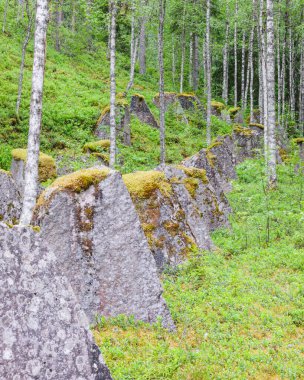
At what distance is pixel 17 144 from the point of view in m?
17.5

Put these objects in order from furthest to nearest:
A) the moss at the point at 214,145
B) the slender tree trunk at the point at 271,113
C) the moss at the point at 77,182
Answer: the moss at the point at 214,145
the slender tree trunk at the point at 271,113
the moss at the point at 77,182

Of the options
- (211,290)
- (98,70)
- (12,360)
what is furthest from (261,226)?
(98,70)

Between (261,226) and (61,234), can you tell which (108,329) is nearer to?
(61,234)

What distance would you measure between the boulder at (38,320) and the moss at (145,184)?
196 inches

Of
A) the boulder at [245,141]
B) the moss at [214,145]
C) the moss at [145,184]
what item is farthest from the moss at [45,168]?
the boulder at [245,141]

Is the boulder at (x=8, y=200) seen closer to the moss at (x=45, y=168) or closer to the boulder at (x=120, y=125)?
the moss at (x=45, y=168)

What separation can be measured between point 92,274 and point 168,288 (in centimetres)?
179

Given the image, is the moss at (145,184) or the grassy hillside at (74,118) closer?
the moss at (145,184)

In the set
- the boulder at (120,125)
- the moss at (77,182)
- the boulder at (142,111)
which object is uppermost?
the boulder at (142,111)

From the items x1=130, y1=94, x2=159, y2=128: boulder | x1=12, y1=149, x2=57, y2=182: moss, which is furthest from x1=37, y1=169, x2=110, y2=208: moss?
x1=130, y1=94, x2=159, y2=128: boulder

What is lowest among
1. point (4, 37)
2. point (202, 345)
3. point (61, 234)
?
point (202, 345)

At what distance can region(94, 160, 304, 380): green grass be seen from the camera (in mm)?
4688

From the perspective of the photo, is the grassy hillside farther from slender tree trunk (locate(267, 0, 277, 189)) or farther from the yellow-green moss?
slender tree trunk (locate(267, 0, 277, 189))

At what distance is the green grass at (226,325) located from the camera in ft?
15.4
